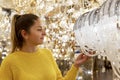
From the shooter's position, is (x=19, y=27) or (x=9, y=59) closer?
(x=9, y=59)

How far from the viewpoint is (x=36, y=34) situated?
1892 mm

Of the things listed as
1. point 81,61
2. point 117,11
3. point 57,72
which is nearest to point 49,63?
point 57,72

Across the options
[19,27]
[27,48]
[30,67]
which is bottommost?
[30,67]

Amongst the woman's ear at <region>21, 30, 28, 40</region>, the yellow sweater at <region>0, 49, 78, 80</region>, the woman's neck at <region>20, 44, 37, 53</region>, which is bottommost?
the yellow sweater at <region>0, 49, 78, 80</region>

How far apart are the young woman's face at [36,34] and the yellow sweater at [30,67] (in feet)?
0.31

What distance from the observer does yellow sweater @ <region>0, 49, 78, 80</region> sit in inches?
71.3

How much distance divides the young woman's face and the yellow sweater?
0.09 metres

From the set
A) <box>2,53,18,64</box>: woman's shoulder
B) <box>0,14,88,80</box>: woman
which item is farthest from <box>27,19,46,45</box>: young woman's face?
<box>2,53,18,64</box>: woman's shoulder

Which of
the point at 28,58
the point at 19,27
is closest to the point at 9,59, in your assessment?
the point at 28,58

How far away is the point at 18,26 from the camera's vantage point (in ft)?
6.46

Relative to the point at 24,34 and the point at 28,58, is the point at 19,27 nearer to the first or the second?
the point at 24,34

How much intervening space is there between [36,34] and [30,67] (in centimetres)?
20

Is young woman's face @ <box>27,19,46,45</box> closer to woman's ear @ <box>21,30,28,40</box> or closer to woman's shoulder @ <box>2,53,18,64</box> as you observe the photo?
woman's ear @ <box>21,30,28,40</box>

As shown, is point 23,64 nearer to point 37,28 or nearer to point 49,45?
point 37,28
